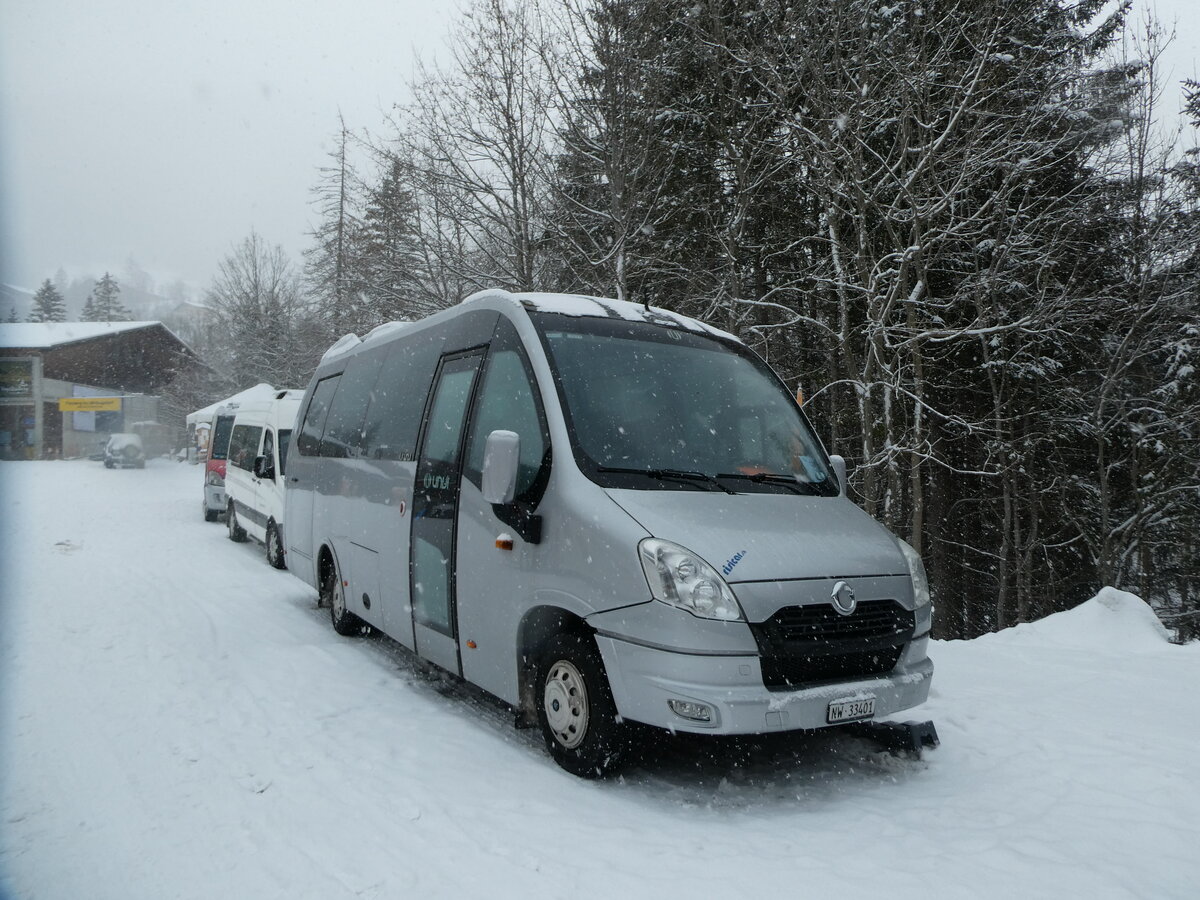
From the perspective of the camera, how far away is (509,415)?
5078 millimetres

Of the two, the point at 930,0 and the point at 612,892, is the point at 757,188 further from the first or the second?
the point at 612,892

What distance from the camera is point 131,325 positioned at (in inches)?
2239

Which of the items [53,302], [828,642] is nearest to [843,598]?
[828,642]

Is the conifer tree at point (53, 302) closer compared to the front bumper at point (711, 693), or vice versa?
the front bumper at point (711, 693)

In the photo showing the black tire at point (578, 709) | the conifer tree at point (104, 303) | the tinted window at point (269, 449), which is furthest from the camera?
the conifer tree at point (104, 303)

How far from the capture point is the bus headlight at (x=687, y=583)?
3842mm

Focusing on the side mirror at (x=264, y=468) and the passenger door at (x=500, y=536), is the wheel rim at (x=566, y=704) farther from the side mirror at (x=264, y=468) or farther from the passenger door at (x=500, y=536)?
the side mirror at (x=264, y=468)

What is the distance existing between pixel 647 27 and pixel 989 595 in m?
15.5

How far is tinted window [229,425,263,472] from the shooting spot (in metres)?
15.0

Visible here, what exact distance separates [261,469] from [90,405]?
4450cm

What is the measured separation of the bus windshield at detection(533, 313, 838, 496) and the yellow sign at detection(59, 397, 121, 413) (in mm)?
52098

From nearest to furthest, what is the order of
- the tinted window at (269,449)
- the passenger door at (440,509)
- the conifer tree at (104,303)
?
the passenger door at (440,509), the tinted window at (269,449), the conifer tree at (104,303)

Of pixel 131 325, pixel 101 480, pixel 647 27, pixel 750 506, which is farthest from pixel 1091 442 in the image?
pixel 131 325

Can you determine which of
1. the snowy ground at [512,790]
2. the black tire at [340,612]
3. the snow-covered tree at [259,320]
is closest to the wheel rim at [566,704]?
the snowy ground at [512,790]
